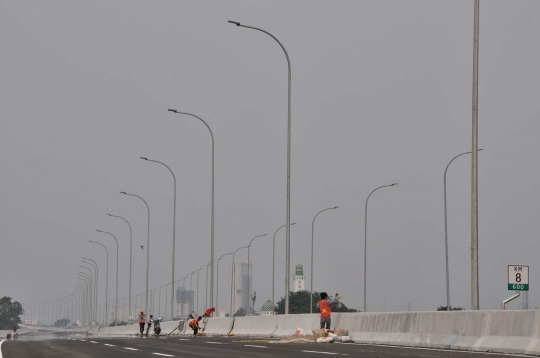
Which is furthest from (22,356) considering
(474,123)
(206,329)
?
(206,329)

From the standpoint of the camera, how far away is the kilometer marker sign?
100.0 feet

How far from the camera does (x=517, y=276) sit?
101ft

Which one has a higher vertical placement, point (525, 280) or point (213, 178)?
point (213, 178)

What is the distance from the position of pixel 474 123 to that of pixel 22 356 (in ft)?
48.7

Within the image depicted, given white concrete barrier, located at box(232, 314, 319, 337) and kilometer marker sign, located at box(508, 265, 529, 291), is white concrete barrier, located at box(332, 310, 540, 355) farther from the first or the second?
kilometer marker sign, located at box(508, 265, 529, 291)

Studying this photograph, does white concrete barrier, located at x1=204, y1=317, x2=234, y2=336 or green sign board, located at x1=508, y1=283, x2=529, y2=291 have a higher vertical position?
green sign board, located at x1=508, y1=283, x2=529, y2=291

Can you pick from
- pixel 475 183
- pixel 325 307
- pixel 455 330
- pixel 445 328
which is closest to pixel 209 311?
pixel 325 307

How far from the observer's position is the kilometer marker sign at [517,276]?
1200 inches

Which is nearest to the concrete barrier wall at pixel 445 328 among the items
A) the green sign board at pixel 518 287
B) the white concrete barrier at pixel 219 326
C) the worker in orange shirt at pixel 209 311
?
the green sign board at pixel 518 287

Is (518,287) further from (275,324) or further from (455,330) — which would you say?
(275,324)

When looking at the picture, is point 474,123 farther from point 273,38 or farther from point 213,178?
point 213,178

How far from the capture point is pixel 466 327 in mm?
24094

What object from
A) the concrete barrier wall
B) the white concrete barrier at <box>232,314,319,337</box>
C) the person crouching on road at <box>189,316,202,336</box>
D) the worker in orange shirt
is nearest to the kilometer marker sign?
the concrete barrier wall

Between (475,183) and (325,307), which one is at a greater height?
(475,183)
